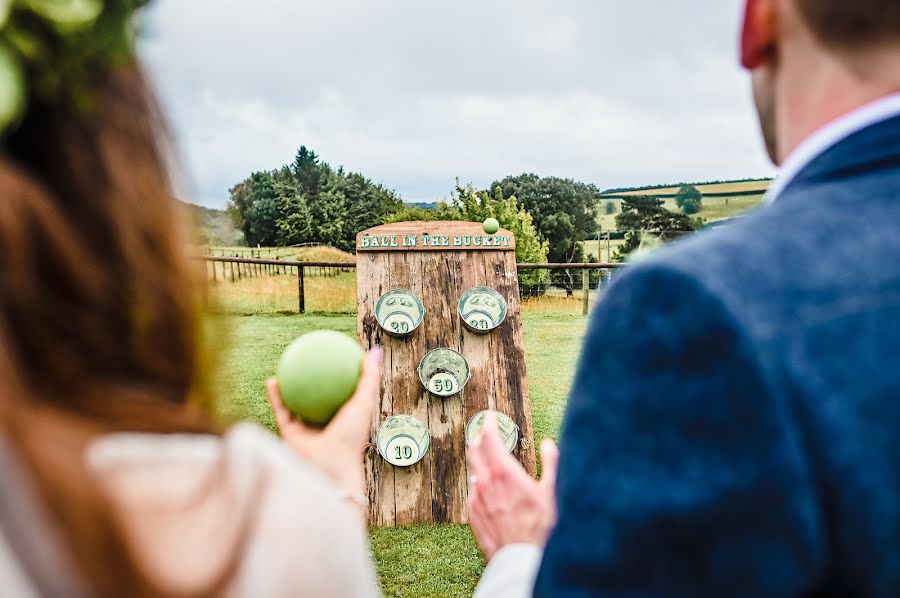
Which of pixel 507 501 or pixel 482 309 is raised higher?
pixel 482 309

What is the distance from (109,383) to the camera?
688 mm

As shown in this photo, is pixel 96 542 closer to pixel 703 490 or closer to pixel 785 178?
pixel 703 490

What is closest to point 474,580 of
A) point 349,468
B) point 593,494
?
point 349,468

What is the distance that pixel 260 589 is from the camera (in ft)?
2.21

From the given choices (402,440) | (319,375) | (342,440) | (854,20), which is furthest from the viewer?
(402,440)

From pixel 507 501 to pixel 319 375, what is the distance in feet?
1.80

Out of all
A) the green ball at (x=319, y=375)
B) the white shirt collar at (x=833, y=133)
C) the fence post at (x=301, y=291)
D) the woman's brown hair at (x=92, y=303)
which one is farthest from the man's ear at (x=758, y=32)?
the fence post at (x=301, y=291)

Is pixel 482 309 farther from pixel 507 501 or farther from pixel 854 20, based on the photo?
pixel 854 20

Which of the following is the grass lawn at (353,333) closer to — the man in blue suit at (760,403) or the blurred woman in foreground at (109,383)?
the blurred woman in foreground at (109,383)

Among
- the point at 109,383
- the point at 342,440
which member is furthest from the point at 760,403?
the point at 342,440

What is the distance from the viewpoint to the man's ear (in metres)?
0.88

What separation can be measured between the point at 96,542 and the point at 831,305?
0.71 meters

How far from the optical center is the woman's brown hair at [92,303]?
622 mm

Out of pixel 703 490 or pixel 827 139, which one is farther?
pixel 827 139
